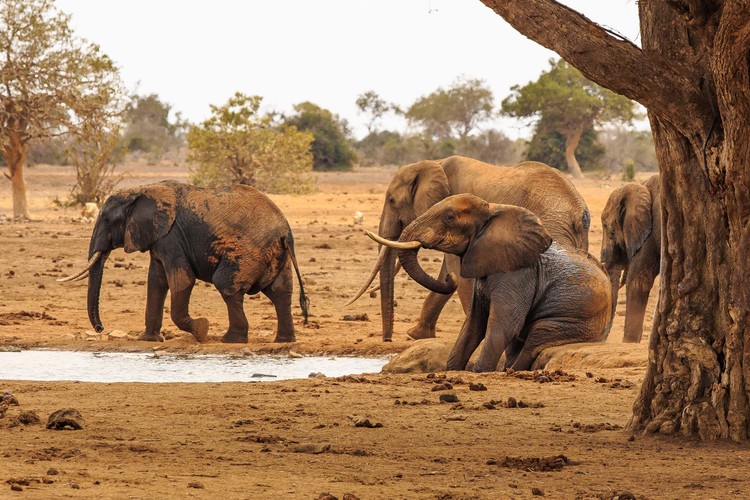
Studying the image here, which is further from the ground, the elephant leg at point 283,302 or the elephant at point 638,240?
the elephant at point 638,240

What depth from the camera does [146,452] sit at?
19.9ft

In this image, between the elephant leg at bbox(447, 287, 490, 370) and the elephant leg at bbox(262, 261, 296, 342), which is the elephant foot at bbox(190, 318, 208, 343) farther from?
the elephant leg at bbox(447, 287, 490, 370)

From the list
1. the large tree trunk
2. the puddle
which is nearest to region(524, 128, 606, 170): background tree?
the large tree trunk

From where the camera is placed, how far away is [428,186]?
12938mm

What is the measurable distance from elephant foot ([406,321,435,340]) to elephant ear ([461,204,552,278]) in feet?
11.1

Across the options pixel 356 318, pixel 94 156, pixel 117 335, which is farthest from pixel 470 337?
pixel 94 156

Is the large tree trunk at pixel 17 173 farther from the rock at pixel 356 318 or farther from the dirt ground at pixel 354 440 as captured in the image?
the dirt ground at pixel 354 440

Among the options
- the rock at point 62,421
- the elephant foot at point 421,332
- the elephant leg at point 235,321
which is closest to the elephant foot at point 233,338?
the elephant leg at point 235,321

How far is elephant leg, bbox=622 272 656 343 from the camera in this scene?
42.7 feet

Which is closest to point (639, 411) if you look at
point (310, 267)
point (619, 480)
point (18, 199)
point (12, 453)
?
point (619, 480)

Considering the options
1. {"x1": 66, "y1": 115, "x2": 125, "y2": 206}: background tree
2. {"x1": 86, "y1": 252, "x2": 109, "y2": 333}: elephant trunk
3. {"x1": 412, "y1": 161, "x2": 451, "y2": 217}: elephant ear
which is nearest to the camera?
{"x1": 86, "y1": 252, "x2": 109, "y2": 333}: elephant trunk

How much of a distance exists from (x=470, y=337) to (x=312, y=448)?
3739 millimetres

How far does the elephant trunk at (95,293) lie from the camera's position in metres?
12.4

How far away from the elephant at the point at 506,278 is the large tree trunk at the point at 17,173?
60.2 ft
